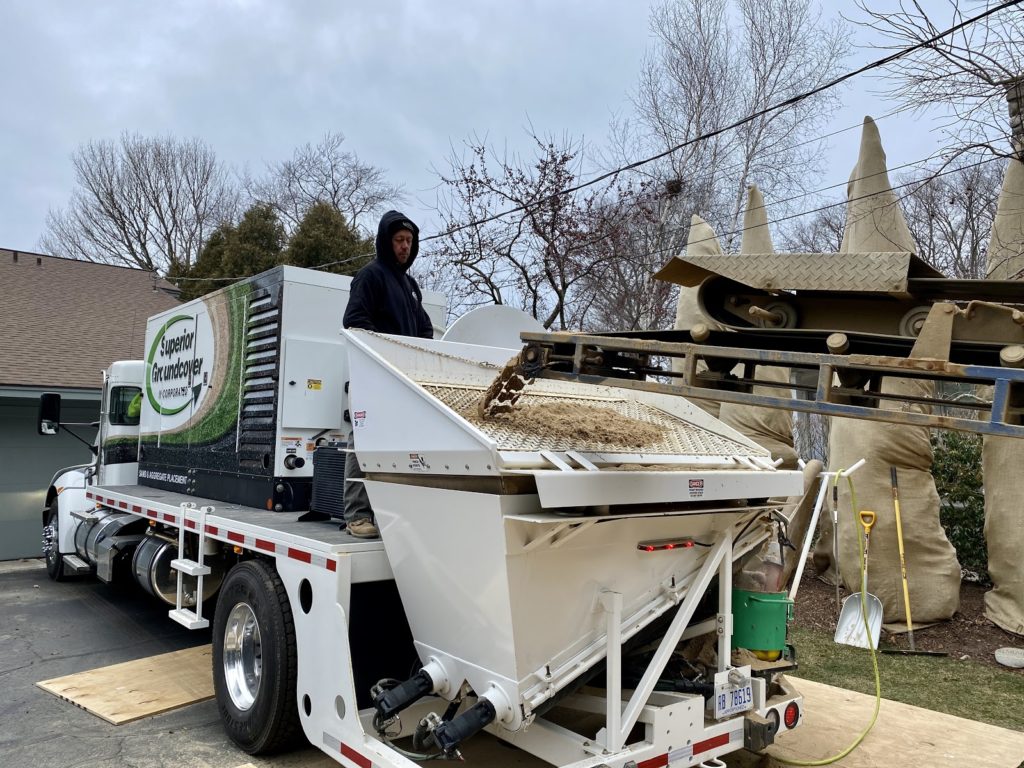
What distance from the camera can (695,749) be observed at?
11.1 ft

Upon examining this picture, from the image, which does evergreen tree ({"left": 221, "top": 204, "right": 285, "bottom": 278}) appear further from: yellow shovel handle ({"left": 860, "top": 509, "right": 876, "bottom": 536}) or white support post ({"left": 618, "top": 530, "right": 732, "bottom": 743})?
white support post ({"left": 618, "top": 530, "right": 732, "bottom": 743})

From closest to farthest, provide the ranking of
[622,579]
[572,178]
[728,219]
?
[622,579], [572,178], [728,219]

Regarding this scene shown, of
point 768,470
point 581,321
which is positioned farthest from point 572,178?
point 768,470

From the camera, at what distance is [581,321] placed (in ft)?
57.3

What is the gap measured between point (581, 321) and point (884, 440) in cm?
1000

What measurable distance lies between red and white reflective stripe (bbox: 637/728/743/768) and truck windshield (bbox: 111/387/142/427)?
7.10m

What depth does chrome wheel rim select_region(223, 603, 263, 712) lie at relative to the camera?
13.8 feet

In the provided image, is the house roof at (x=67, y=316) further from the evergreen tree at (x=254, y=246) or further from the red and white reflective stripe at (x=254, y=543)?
the red and white reflective stripe at (x=254, y=543)

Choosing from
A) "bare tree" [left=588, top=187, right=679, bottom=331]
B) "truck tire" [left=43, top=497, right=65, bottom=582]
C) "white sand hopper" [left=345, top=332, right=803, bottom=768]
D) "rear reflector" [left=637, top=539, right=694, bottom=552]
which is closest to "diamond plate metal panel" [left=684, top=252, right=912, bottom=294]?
"white sand hopper" [left=345, top=332, right=803, bottom=768]

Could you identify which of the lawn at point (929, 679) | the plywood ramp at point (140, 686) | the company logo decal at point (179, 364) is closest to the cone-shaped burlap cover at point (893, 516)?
the lawn at point (929, 679)

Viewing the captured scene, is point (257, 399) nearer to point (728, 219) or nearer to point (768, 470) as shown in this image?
point (768, 470)

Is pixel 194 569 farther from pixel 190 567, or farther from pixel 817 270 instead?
pixel 817 270

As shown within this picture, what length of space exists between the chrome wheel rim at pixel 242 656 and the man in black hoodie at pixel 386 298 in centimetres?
84

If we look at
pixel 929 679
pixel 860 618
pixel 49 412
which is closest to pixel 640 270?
pixel 860 618
